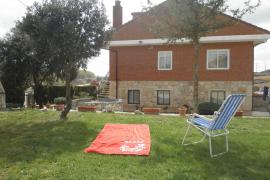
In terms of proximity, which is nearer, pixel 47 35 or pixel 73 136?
pixel 73 136

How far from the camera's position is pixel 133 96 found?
24281 millimetres

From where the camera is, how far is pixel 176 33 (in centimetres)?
1080

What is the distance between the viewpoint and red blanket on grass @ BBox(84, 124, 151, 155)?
272 inches

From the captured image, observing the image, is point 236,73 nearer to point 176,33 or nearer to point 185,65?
point 185,65

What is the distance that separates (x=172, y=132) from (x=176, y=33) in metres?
3.69

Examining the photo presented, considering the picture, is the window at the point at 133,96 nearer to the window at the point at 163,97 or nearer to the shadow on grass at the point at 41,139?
the window at the point at 163,97

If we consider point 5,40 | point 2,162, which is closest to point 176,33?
point 2,162

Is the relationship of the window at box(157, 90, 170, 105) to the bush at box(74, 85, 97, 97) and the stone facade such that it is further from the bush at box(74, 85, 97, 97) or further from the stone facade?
the bush at box(74, 85, 97, 97)

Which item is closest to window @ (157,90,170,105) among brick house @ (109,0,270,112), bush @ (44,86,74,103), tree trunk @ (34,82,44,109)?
brick house @ (109,0,270,112)

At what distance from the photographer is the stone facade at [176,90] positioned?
71.9 ft

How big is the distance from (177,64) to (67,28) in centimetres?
1387

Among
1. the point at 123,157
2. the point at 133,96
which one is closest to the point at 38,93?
the point at 133,96

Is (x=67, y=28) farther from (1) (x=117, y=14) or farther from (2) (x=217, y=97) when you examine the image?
(1) (x=117, y=14)

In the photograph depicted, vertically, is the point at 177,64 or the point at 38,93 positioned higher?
the point at 177,64
